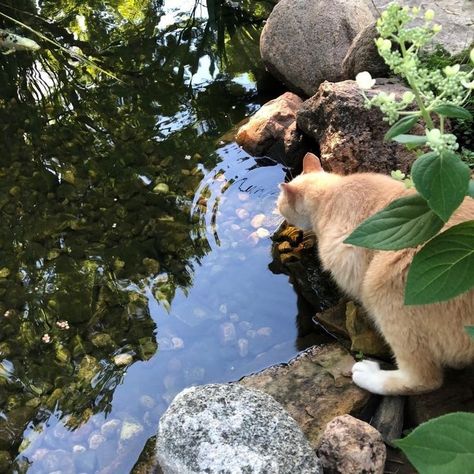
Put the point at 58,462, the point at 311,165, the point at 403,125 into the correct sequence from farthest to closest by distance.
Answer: the point at 311,165
the point at 58,462
the point at 403,125

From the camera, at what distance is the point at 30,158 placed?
5.22m

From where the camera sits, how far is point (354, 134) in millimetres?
4184

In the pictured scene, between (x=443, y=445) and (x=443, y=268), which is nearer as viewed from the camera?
(x=443, y=445)

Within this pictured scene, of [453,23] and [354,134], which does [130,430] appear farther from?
[453,23]

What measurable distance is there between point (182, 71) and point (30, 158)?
2.07m

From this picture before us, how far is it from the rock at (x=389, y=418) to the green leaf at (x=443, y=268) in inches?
54.5

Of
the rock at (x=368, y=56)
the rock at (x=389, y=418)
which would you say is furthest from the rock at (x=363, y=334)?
the rock at (x=368, y=56)

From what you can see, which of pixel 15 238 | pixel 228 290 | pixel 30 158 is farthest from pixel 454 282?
pixel 30 158

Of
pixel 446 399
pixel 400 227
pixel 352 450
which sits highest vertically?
pixel 400 227

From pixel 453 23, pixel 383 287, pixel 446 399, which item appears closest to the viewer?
pixel 383 287

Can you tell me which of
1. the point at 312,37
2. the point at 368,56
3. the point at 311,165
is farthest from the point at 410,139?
the point at 312,37

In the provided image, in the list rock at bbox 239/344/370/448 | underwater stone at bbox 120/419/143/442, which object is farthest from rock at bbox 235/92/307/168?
underwater stone at bbox 120/419/143/442

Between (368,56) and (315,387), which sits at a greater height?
(368,56)

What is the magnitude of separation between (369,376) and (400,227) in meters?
1.49
